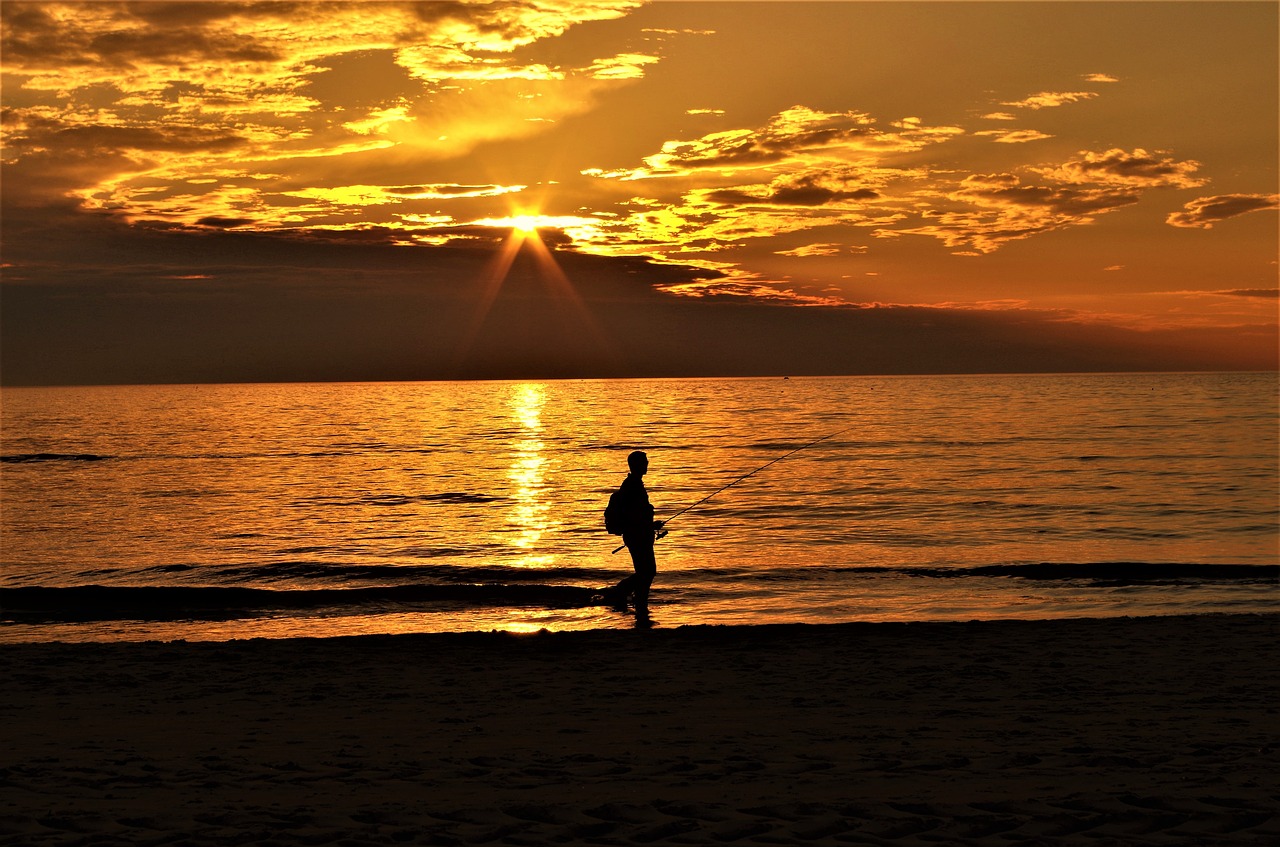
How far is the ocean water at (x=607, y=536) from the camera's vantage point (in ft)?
54.5

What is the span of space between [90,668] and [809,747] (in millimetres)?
7991

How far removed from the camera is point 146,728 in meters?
8.59

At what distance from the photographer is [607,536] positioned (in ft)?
84.2

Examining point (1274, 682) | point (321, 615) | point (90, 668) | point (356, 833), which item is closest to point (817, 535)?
point (321, 615)

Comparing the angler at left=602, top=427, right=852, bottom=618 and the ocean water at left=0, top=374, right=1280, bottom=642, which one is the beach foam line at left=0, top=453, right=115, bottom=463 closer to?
the ocean water at left=0, top=374, right=1280, bottom=642

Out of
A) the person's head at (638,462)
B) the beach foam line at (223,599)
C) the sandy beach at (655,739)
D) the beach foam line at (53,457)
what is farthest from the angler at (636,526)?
the beach foam line at (53,457)

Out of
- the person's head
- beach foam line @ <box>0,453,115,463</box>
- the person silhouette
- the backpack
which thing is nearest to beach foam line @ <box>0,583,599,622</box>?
the person silhouette

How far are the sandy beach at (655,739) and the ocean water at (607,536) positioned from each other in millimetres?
3602

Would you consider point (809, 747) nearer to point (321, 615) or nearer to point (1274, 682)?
point (1274, 682)

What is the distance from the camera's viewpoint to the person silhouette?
13.8m

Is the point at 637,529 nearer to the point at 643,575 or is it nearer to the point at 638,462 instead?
the point at 643,575

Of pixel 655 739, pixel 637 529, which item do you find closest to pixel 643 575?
pixel 637 529

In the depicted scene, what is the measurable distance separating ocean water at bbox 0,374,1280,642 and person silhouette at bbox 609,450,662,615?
49cm

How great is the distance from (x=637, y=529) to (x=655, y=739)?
20.4 ft
